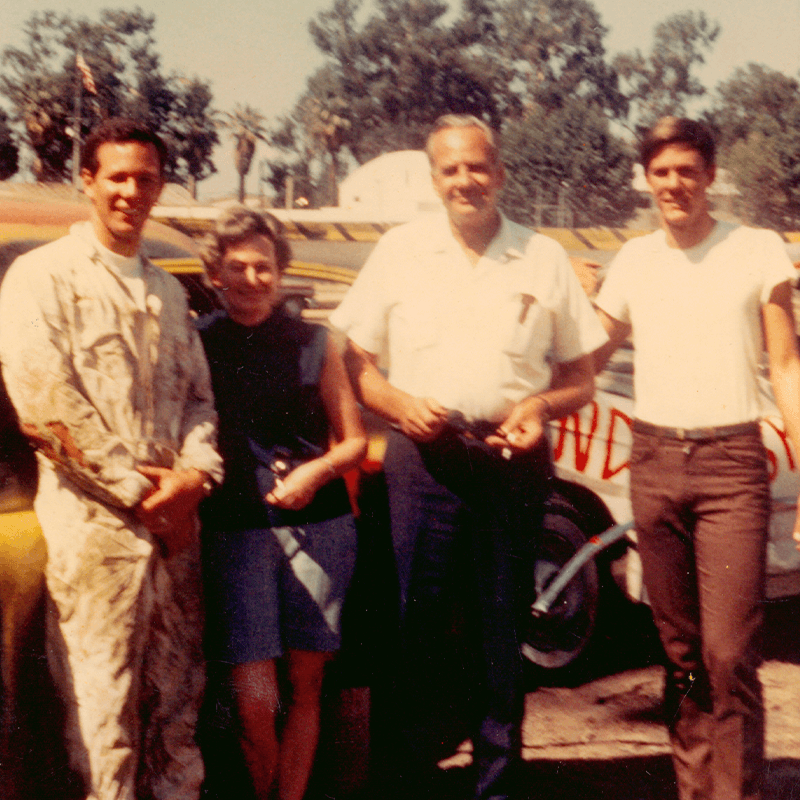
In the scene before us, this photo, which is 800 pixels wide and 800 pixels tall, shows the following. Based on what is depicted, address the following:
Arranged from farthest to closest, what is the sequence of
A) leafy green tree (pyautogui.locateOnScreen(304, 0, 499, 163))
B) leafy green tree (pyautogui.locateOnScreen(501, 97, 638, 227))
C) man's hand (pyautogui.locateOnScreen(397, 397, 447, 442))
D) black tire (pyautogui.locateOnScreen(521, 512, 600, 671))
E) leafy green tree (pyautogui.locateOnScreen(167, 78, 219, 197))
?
leafy green tree (pyautogui.locateOnScreen(501, 97, 638, 227)), leafy green tree (pyautogui.locateOnScreen(304, 0, 499, 163)), leafy green tree (pyautogui.locateOnScreen(167, 78, 219, 197)), black tire (pyautogui.locateOnScreen(521, 512, 600, 671)), man's hand (pyautogui.locateOnScreen(397, 397, 447, 442))

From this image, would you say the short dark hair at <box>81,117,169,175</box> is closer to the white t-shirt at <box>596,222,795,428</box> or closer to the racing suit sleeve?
the racing suit sleeve

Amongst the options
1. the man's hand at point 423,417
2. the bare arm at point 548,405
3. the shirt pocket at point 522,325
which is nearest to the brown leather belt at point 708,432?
the bare arm at point 548,405

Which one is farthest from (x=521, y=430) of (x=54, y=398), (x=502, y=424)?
(x=54, y=398)

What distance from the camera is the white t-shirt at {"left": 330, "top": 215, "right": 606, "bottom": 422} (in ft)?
9.09

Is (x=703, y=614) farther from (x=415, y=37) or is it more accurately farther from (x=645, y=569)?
(x=415, y=37)

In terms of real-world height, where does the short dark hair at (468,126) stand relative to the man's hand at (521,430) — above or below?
above

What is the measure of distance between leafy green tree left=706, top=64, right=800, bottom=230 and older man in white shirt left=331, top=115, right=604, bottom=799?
3985 cm

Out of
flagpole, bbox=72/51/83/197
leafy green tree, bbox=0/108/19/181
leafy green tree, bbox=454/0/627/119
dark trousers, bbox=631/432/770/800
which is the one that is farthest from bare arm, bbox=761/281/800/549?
leafy green tree, bbox=454/0/627/119

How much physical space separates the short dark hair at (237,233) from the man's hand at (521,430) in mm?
727

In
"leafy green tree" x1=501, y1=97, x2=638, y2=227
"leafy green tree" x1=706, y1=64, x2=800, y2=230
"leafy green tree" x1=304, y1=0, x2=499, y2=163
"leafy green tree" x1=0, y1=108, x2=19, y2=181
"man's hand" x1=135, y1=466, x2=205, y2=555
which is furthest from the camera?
"leafy green tree" x1=501, y1=97, x2=638, y2=227

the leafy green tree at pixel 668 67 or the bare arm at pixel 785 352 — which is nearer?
the bare arm at pixel 785 352

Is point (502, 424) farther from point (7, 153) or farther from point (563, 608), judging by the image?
point (7, 153)

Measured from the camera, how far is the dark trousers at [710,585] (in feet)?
9.24

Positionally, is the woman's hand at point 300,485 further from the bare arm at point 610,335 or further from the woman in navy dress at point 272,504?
the bare arm at point 610,335
